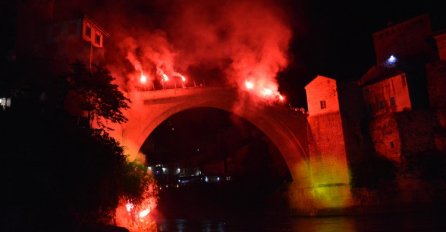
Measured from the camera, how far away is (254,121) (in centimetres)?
3425

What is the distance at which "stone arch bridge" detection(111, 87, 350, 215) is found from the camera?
25.5m

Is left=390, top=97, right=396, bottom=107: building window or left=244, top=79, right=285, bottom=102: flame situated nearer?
left=244, top=79, right=285, bottom=102: flame

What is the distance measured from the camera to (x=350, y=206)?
31.0 m

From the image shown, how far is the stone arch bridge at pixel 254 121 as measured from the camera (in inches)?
1006

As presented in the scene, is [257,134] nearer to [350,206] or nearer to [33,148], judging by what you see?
[350,206]

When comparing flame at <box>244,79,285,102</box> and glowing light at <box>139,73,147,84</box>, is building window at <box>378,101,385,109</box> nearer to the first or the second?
flame at <box>244,79,285,102</box>

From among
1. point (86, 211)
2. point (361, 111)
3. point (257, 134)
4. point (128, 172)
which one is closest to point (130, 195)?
point (128, 172)

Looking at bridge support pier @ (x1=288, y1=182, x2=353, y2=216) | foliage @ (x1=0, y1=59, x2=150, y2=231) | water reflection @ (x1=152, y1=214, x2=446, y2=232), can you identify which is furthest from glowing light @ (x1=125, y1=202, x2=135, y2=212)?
bridge support pier @ (x1=288, y1=182, x2=353, y2=216)

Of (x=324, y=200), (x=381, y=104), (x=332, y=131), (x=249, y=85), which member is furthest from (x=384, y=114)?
(x=249, y=85)

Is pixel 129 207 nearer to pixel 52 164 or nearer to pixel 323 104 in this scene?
pixel 52 164

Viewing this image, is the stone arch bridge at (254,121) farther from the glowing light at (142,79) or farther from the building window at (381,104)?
the building window at (381,104)

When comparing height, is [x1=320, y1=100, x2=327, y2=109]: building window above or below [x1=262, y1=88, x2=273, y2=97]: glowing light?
below

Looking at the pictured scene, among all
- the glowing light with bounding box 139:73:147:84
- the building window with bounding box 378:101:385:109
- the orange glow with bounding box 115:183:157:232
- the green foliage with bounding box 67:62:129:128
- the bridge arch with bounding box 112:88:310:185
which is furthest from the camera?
the building window with bounding box 378:101:385:109

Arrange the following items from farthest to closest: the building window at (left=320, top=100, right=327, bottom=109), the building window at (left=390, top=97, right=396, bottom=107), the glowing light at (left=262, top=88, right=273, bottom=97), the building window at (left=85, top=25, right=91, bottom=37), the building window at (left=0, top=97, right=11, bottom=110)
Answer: the building window at (left=390, top=97, right=396, bottom=107) → the building window at (left=320, top=100, right=327, bottom=109) → the glowing light at (left=262, top=88, right=273, bottom=97) → the building window at (left=85, top=25, right=91, bottom=37) → the building window at (left=0, top=97, right=11, bottom=110)
